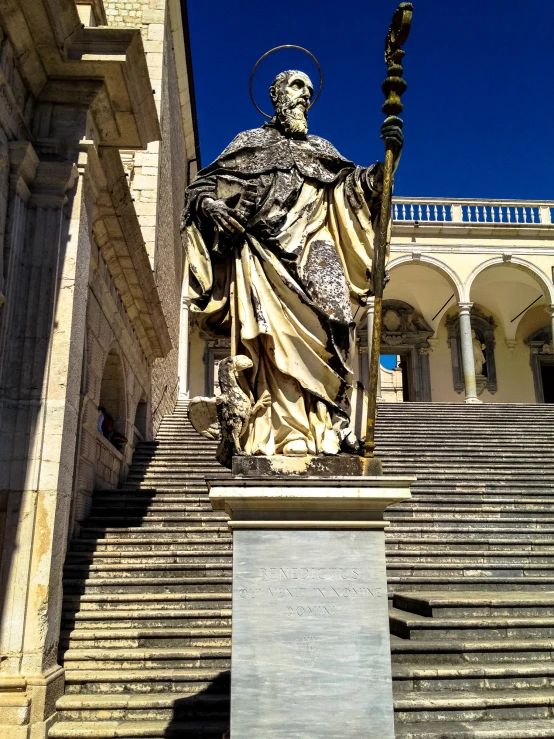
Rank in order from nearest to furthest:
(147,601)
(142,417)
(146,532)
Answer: (147,601), (146,532), (142,417)

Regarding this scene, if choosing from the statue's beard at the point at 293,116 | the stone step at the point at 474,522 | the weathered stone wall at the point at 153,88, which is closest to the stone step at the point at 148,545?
the stone step at the point at 474,522

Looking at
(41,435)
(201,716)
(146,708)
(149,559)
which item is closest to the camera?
(201,716)

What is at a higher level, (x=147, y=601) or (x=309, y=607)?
(x=309, y=607)

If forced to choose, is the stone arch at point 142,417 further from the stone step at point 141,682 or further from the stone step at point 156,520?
the stone step at point 141,682

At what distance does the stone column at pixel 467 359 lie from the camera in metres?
18.5

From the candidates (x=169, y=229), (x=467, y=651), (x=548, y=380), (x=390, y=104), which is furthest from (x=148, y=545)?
(x=548, y=380)

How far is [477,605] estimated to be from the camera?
595 centimetres

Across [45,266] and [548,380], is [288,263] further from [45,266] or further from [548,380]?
[548,380]

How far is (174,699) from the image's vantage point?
4.95 metres

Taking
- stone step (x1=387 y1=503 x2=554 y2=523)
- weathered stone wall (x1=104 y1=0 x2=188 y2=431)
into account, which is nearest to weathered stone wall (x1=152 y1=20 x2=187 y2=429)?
weathered stone wall (x1=104 y1=0 x2=188 y2=431)

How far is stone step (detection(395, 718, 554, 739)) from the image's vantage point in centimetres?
413

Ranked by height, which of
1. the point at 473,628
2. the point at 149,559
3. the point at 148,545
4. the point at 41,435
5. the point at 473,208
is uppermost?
the point at 473,208

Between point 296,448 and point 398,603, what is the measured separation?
416 cm

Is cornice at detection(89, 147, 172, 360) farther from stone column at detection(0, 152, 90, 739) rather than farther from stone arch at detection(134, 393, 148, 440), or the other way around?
stone arch at detection(134, 393, 148, 440)
